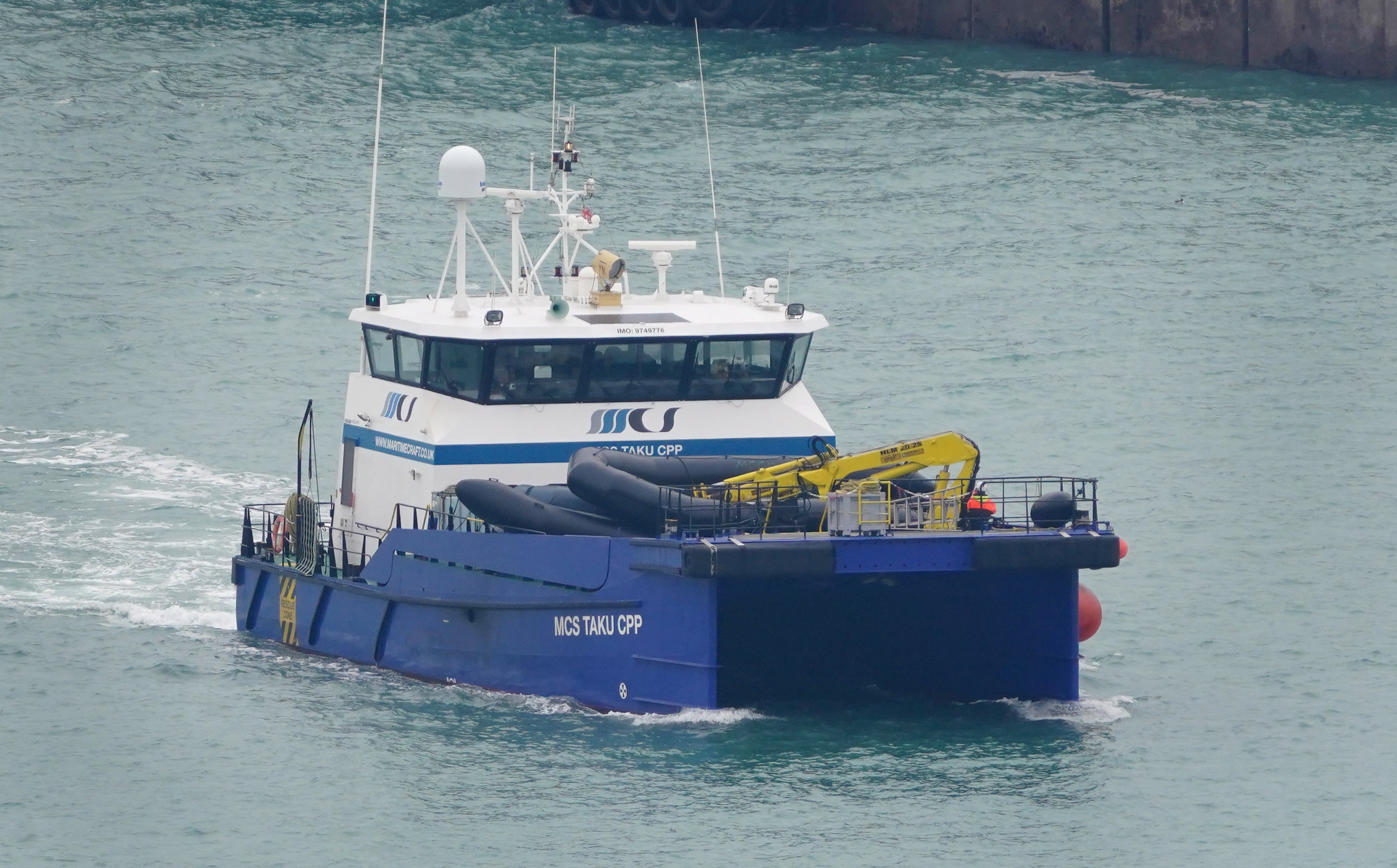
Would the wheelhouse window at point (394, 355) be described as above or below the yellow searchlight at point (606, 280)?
below

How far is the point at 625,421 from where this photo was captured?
20.3 meters

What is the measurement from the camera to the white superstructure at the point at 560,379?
66.3ft

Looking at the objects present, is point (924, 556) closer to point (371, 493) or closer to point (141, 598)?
point (371, 493)

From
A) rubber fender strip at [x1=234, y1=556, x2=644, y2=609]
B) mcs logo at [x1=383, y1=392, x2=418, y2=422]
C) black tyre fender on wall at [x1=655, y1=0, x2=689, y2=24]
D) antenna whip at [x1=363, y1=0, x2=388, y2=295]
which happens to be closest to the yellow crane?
rubber fender strip at [x1=234, y1=556, x2=644, y2=609]

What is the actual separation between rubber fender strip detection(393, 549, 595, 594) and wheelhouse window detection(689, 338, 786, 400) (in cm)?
250

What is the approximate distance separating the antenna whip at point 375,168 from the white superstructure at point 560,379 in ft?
2.27

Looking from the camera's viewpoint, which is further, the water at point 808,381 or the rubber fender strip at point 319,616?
the rubber fender strip at point 319,616

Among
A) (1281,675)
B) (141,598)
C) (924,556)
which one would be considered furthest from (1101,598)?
(141,598)

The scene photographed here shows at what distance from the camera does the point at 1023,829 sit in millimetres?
16703

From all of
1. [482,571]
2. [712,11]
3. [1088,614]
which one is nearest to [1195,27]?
[712,11]

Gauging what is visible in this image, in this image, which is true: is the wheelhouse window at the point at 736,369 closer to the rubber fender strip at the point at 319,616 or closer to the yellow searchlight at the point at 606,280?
the yellow searchlight at the point at 606,280

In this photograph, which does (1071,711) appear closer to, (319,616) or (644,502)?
(644,502)

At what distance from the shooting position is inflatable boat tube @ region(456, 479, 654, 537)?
1897 cm

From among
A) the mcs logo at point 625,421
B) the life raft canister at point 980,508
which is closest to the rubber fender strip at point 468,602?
the mcs logo at point 625,421
